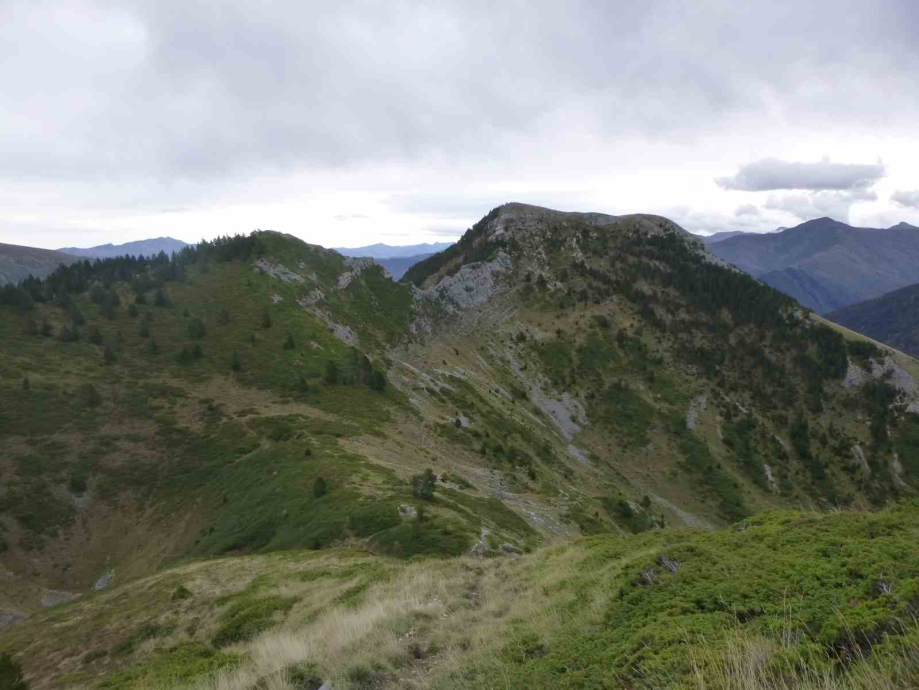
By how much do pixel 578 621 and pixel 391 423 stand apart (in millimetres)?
47638

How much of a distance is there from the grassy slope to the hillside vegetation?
23 centimetres

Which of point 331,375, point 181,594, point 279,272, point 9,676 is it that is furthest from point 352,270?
point 9,676

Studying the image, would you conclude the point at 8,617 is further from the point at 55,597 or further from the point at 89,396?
the point at 89,396

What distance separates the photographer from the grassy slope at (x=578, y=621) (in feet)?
21.9

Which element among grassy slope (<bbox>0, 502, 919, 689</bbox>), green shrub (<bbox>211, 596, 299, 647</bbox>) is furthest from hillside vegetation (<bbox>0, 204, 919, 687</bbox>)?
A: grassy slope (<bbox>0, 502, 919, 689</bbox>)

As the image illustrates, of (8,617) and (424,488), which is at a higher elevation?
(424,488)

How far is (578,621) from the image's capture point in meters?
9.52

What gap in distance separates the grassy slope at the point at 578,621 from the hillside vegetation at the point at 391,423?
0.23 metres

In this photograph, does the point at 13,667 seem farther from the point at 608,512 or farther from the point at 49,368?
the point at 49,368

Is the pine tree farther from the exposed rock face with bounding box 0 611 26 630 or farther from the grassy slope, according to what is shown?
the exposed rock face with bounding box 0 611 26 630

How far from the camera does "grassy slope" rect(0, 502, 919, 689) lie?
21.9 feet

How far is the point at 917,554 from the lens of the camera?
8.65 meters

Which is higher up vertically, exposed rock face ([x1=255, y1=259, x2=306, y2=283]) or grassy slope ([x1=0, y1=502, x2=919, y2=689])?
exposed rock face ([x1=255, y1=259, x2=306, y2=283])

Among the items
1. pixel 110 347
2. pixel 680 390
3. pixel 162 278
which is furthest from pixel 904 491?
pixel 162 278
